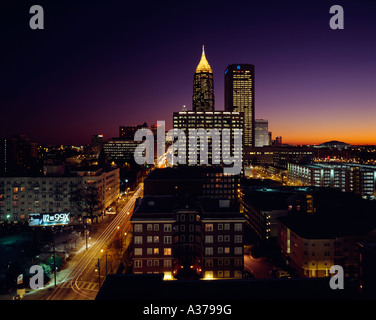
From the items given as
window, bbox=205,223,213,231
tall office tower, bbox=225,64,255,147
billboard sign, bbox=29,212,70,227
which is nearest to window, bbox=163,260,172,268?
window, bbox=205,223,213,231

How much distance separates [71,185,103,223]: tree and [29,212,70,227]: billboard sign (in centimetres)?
313

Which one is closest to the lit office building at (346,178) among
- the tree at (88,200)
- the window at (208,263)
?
the tree at (88,200)

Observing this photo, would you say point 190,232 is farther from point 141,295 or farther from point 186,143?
point 186,143

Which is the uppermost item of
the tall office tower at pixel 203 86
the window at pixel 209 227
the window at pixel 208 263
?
the tall office tower at pixel 203 86

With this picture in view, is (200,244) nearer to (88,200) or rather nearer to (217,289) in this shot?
(217,289)

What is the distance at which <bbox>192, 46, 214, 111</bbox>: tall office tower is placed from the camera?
436ft

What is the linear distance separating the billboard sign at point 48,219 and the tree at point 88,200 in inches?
123

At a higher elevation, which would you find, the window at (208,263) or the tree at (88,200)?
the tree at (88,200)

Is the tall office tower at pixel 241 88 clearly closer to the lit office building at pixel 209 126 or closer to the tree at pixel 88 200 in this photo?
the lit office building at pixel 209 126

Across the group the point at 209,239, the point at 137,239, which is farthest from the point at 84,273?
the point at 209,239

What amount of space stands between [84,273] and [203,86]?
11822cm

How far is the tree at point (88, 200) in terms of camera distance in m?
40.8

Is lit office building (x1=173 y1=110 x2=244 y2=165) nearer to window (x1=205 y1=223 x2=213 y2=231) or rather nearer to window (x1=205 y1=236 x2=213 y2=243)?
window (x1=205 y1=223 x2=213 y2=231)
